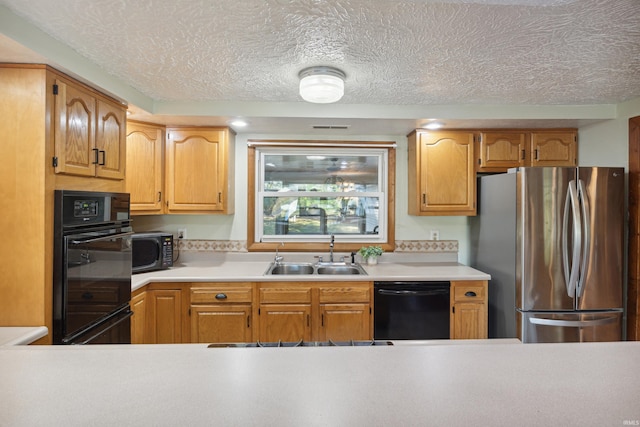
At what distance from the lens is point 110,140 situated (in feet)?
6.75

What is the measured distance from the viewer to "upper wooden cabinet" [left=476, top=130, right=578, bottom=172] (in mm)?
2891

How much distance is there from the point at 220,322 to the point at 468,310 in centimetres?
197

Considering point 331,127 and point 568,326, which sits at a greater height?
point 331,127

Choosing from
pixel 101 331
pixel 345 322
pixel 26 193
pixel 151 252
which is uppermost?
pixel 26 193

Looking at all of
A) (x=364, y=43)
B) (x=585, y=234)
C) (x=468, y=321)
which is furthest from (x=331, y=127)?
(x=585, y=234)

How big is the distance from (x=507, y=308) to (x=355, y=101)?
6.43ft

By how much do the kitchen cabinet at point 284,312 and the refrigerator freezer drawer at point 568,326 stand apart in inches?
62.7

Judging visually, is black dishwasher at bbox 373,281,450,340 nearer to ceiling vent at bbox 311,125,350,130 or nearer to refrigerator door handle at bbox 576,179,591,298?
refrigerator door handle at bbox 576,179,591,298

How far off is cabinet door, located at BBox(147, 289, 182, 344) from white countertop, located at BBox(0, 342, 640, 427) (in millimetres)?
1540

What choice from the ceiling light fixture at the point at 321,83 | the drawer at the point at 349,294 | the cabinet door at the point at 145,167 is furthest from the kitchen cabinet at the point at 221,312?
the ceiling light fixture at the point at 321,83

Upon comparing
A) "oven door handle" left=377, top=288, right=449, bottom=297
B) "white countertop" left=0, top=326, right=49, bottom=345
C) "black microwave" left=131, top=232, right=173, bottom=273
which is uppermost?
"black microwave" left=131, top=232, right=173, bottom=273

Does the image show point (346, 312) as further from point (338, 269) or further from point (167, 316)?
point (167, 316)

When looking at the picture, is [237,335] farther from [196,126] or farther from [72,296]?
[196,126]

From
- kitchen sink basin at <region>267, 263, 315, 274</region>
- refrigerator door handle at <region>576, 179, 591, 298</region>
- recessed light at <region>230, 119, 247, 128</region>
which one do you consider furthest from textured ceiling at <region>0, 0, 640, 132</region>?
kitchen sink basin at <region>267, 263, 315, 274</region>
